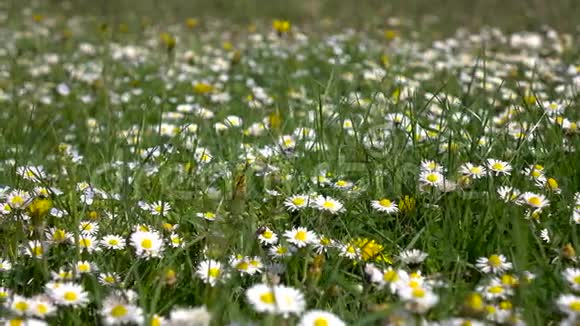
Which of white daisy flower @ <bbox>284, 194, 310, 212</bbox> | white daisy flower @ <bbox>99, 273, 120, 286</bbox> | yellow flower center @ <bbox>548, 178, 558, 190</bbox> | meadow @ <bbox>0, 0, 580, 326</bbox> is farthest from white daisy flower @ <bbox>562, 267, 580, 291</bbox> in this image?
white daisy flower @ <bbox>99, 273, 120, 286</bbox>

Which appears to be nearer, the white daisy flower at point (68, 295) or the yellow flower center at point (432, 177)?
the white daisy flower at point (68, 295)

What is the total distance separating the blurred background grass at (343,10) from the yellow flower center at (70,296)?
532cm

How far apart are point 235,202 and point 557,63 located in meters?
3.17

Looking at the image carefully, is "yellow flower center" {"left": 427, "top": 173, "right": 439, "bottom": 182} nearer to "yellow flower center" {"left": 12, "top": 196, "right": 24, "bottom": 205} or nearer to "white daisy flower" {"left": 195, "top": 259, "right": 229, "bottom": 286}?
"white daisy flower" {"left": 195, "top": 259, "right": 229, "bottom": 286}

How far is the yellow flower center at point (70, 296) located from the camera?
1473 millimetres

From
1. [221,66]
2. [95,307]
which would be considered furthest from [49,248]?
[221,66]

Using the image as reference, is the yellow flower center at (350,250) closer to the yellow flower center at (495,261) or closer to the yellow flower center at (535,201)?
the yellow flower center at (495,261)

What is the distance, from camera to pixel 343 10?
316 inches

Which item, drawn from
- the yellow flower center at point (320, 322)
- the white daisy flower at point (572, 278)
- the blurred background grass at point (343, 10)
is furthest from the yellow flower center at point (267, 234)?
the blurred background grass at point (343, 10)

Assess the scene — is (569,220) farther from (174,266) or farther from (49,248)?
(49,248)

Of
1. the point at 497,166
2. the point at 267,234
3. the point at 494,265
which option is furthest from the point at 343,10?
the point at 494,265

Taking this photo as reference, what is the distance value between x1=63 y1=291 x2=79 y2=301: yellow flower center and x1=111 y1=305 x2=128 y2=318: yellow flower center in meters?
0.11

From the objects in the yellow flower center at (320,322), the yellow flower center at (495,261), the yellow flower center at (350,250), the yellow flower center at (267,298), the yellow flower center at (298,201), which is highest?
the yellow flower center at (298,201)

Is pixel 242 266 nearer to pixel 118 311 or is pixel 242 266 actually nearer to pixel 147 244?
pixel 147 244
